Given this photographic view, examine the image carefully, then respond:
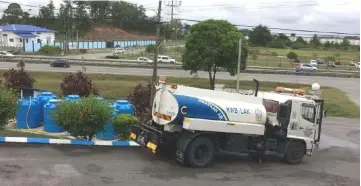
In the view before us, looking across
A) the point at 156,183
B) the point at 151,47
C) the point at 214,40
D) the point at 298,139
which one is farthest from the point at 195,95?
the point at 151,47

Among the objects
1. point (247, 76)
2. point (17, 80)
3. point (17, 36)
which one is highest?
point (17, 36)

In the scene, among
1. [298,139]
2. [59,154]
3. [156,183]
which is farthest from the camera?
[298,139]

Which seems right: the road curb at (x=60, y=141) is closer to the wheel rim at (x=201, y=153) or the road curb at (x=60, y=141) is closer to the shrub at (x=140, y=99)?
the wheel rim at (x=201, y=153)

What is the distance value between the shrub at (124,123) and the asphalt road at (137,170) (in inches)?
58.6

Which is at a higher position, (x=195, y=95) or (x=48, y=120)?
(x=195, y=95)

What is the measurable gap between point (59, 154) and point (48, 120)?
4.54 m

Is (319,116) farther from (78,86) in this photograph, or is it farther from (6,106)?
(78,86)

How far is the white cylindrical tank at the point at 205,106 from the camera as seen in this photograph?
1156 centimetres

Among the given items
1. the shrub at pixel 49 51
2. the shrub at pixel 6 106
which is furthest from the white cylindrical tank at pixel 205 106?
the shrub at pixel 49 51

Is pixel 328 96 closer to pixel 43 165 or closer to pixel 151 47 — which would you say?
pixel 43 165

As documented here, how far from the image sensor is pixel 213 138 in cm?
1226

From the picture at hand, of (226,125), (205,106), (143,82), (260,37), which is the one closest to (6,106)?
(205,106)

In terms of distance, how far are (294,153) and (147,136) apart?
474 cm

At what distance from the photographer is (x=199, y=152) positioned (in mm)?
11938
